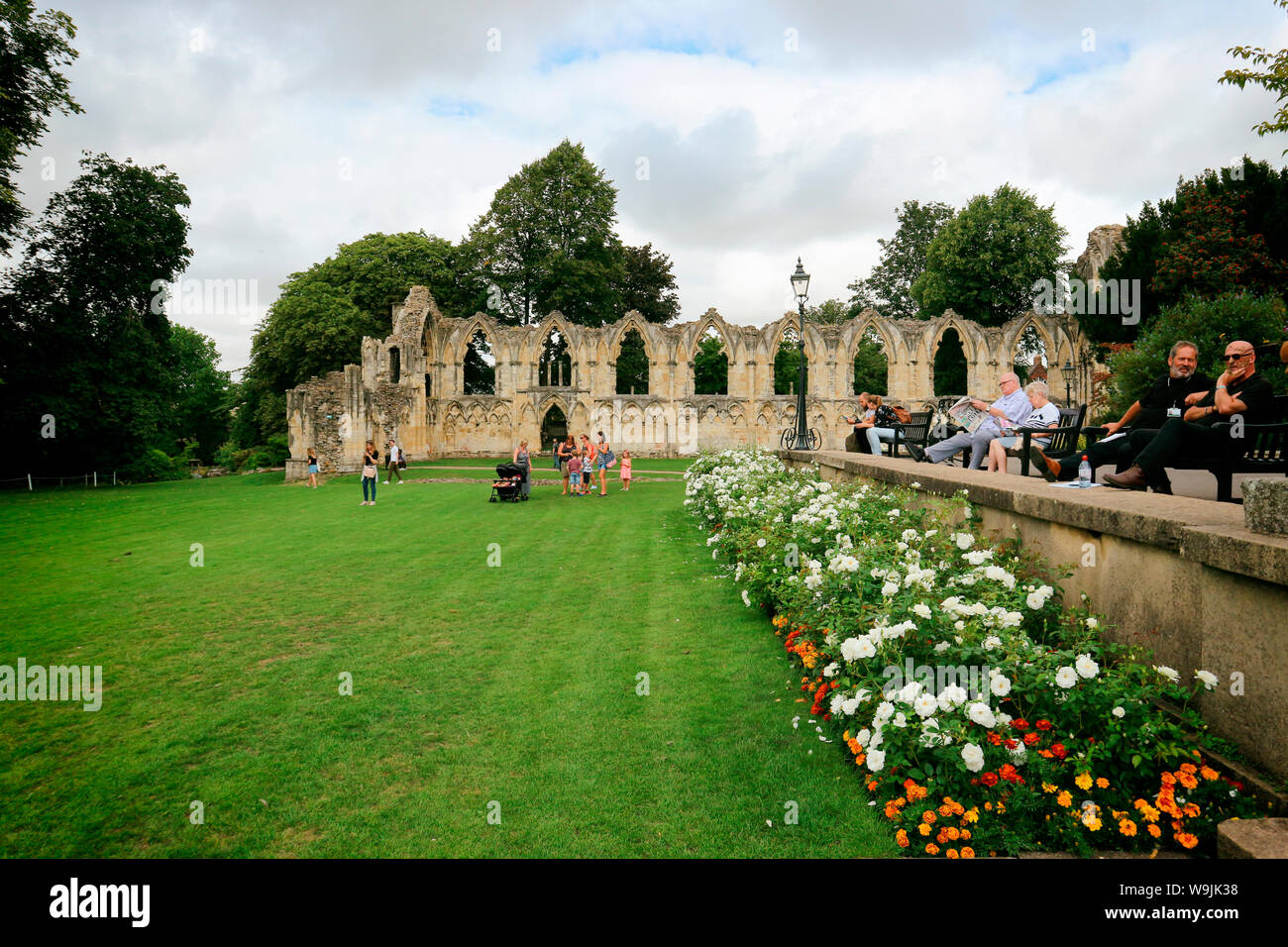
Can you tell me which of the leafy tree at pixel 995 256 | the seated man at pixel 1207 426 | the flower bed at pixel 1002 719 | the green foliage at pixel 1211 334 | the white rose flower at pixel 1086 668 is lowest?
the flower bed at pixel 1002 719

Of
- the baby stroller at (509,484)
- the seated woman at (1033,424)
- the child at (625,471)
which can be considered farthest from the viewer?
the child at (625,471)

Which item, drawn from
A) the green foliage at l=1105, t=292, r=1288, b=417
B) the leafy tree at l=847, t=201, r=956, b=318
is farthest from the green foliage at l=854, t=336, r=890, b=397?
the green foliage at l=1105, t=292, r=1288, b=417

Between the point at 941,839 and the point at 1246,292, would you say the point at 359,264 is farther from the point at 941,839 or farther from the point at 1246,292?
the point at 941,839

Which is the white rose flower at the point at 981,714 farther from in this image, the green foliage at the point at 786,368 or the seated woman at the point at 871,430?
the green foliage at the point at 786,368

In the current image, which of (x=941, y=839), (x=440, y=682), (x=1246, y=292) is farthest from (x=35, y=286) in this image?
(x=1246, y=292)

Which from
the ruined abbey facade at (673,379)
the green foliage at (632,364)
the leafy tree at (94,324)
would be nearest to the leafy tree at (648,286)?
the green foliage at (632,364)

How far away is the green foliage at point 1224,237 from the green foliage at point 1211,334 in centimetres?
403

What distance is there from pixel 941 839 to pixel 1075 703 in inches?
37.7

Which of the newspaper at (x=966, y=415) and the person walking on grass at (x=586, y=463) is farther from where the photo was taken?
the person walking on grass at (x=586, y=463)

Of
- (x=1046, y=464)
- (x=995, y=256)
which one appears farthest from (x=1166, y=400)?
(x=995, y=256)

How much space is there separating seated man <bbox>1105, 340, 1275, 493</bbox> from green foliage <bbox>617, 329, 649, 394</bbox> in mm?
44981

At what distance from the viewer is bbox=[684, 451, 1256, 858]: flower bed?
306 cm

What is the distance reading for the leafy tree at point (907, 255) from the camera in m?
59.9
